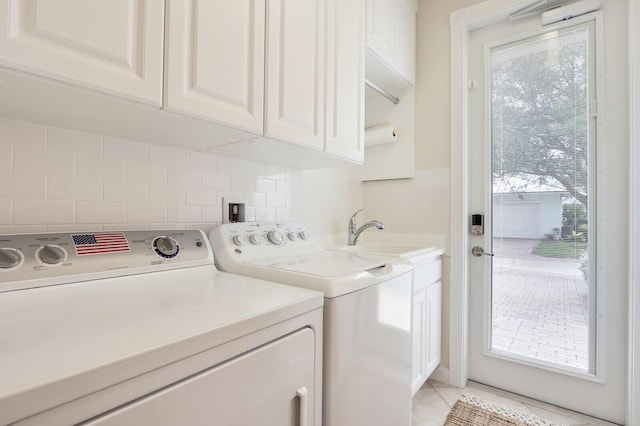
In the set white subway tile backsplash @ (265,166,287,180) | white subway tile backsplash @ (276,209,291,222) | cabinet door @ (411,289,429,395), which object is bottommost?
cabinet door @ (411,289,429,395)

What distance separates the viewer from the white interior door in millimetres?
1700

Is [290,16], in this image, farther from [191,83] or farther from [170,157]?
[170,157]

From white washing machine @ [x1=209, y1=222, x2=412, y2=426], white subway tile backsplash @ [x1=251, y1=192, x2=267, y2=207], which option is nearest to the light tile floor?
white washing machine @ [x1=209, y1=222, x2=412, y2=426]

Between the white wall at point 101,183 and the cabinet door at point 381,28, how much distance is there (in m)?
1.06

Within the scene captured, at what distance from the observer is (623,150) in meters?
1.65

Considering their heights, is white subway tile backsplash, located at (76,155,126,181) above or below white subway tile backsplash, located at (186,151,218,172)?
below

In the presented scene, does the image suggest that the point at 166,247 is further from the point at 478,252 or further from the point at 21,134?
the point at 478,252

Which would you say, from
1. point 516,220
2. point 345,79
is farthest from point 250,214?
point 516,220

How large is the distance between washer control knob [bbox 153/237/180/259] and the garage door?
6.39ft

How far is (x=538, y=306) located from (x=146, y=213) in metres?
2.23

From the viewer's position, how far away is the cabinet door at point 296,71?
3.68ft

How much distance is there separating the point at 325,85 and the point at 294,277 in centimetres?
88

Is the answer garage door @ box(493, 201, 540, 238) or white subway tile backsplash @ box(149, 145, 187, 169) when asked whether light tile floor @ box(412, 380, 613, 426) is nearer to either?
garage door @ box(493, 201, 540, 238)

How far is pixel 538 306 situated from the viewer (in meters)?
1.89
